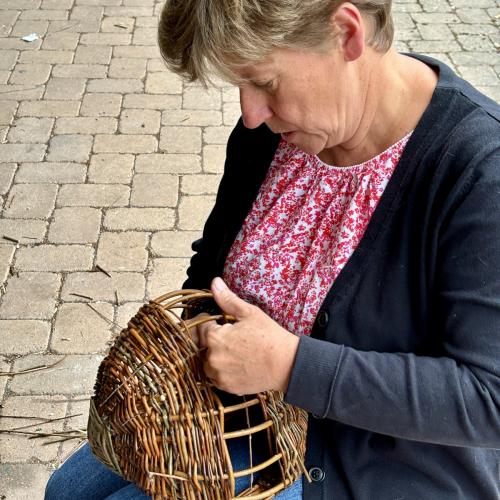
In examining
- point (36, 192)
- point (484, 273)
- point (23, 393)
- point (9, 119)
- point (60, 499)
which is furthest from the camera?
point (9, 119)

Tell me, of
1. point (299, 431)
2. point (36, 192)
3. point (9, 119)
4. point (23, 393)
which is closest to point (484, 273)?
point (299, 431)

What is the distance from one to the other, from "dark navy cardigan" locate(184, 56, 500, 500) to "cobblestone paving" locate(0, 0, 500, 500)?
1543mm

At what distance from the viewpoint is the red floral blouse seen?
1.53 m

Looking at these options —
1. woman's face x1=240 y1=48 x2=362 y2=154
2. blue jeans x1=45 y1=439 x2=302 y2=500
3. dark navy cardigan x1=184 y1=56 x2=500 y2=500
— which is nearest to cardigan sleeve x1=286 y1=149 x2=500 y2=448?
dark navy cardigan x1=184 y1=56 x2=500 y2=500

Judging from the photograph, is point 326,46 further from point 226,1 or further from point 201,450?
point 201,450

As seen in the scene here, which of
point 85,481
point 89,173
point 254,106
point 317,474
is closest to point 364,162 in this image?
point 254,106

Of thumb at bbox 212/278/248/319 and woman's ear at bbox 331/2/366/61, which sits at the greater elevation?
woman's ear at bbox 331/2/366/61

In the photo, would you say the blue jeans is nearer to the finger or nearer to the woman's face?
the finger

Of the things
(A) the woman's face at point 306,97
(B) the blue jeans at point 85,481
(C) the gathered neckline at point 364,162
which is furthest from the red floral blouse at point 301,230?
(B) the blue jeans at point 85,481

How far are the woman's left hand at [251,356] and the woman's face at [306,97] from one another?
1.22 ft

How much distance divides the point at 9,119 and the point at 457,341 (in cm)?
373

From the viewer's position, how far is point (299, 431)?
4.86 ft

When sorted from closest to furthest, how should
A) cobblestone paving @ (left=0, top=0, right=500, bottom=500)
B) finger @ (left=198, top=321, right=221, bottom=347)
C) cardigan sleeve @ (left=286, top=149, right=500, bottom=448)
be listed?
cardigan sleeve @ (left=286, top=149, right=500, bottom=448), finger @ (left=198, top=321, right=221, bottom=347), cobblestone paving @ (left=0, top=0, right=500, bottom=500)

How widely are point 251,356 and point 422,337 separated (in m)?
0.33
